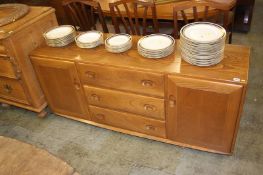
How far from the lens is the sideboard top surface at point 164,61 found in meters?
1.41

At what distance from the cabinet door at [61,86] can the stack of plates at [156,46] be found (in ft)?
1.63

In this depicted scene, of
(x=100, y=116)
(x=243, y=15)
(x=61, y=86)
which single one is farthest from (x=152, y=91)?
(x=243, y=15)

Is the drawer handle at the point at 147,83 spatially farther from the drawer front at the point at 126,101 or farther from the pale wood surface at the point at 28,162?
the pale wood surface at the point at 28,162

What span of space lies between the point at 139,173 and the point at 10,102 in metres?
1.41

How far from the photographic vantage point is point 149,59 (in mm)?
1611

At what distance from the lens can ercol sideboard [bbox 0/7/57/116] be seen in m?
1.88

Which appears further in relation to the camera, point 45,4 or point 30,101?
point 45,4

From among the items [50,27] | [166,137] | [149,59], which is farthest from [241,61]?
[50,27]

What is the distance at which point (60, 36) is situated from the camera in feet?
6.16

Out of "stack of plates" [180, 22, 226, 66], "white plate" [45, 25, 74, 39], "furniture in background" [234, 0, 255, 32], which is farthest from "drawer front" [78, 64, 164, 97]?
"furniture in background" [234, 0, 255, 32]

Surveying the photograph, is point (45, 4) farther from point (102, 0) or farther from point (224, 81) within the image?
point (224, 81)

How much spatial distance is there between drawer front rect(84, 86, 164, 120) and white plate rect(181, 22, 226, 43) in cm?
44

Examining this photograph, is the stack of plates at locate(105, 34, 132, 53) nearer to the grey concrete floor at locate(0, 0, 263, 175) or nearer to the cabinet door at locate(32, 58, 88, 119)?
the cabinet door at locate(32, 58, 88, 119)

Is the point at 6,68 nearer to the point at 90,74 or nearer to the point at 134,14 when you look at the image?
the point at 90,74
